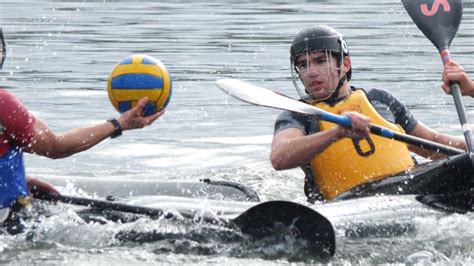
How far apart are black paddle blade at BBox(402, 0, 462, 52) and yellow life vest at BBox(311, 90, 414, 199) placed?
1577 mm

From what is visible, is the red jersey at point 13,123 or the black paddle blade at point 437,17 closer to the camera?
the red jersey at point 13,123

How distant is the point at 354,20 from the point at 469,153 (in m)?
18.2

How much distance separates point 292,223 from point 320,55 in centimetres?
157

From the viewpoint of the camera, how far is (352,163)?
8.30m

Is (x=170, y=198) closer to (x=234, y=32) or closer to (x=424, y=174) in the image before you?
(x=424, y=174)

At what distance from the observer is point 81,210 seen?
7.64 m

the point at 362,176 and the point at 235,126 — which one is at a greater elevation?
the point at 362,176

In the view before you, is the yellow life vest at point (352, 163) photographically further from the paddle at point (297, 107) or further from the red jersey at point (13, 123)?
the red jersey at point (13, 123)

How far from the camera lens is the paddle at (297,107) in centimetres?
777

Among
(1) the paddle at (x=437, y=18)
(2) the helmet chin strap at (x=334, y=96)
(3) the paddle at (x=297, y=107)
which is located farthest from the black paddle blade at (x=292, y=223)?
(1) the paddle at (x=437, y=18)

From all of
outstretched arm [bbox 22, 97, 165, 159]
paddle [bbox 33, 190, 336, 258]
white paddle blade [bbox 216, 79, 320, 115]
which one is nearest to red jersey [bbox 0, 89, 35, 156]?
outstretched arm [bbox 22, 97, 165, 159]

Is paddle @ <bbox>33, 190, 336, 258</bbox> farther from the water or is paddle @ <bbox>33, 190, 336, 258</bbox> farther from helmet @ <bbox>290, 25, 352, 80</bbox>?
helmet @ <bbox>290, 25, 352, 80</bbox>

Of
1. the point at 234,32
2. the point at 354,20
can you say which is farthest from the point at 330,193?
the point at 354,20

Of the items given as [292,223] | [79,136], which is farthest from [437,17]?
[79,136]
